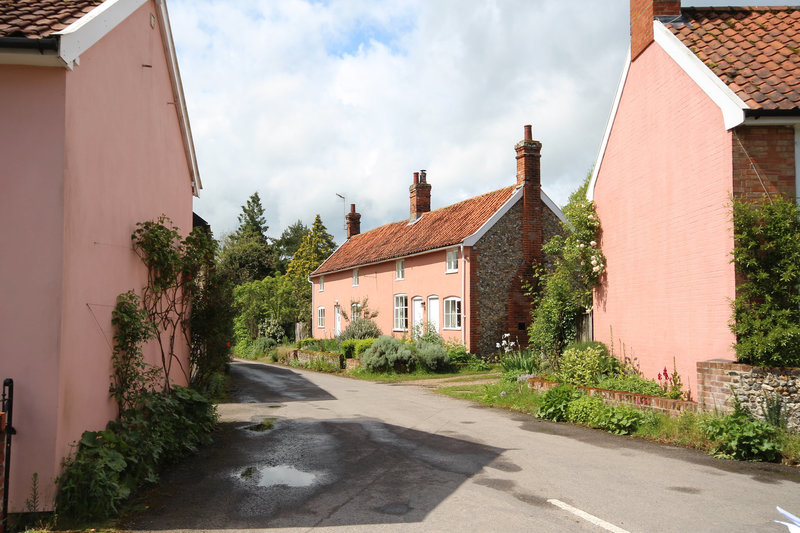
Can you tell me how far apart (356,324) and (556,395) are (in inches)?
720

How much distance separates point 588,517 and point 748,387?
4.57 m

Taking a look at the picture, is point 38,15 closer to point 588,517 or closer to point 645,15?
point 588,517

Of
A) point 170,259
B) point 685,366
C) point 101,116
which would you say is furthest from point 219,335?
point 685,366

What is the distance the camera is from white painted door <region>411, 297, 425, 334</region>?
26.8m

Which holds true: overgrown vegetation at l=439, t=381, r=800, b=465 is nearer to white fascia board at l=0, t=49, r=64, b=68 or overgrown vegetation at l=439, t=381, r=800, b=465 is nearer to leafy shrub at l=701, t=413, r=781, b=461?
leafy shrub at l=701, t=413, r=781, b=461

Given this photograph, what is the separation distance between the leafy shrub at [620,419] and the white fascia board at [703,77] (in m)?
4.90

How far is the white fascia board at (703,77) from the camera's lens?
988 cm

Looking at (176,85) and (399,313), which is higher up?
(176,85)

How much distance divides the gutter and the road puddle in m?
5.17

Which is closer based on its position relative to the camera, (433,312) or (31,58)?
(31,58)

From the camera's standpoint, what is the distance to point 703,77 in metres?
10.8

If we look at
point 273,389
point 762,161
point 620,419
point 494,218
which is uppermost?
point 494,218

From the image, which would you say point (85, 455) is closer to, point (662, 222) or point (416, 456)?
point (416, 456)

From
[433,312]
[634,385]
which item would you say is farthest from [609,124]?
[433,312]
